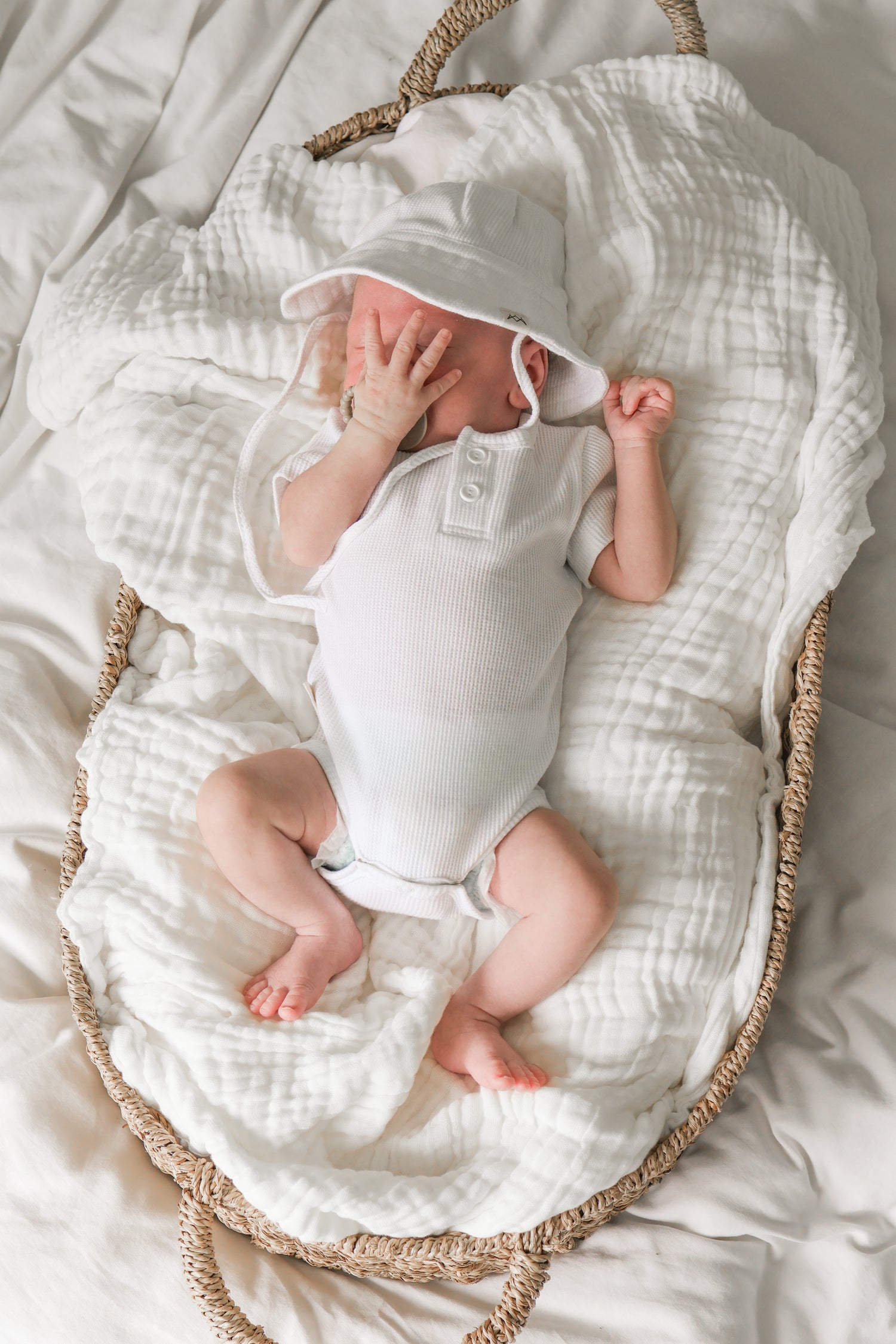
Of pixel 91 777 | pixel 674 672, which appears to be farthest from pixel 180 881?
pixel 674 672

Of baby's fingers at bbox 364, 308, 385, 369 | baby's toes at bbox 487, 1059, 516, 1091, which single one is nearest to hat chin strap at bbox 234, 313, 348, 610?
baby's fingers at bbox 364, 308, 385, 369

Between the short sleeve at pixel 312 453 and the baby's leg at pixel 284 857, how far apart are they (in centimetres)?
37

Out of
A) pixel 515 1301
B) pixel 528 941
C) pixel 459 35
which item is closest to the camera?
pixel 515 1301

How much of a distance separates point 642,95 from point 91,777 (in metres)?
1.34

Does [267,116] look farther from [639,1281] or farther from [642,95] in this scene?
Answer: [639,1281]

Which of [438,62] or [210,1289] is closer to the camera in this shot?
[210,1289]

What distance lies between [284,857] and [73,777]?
42 cm

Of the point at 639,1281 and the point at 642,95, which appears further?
the point at 642,95

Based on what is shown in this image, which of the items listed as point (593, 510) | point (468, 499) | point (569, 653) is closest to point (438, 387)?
point (468, 499)

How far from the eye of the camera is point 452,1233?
4.06ft

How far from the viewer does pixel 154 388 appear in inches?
63.7

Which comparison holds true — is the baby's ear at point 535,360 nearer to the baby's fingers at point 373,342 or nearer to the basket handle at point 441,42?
the baby's fingers at point 373,342

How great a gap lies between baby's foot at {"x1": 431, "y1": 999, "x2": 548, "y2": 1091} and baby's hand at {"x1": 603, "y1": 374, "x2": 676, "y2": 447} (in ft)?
2.55

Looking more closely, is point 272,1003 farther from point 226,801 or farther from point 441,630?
point 441,630
